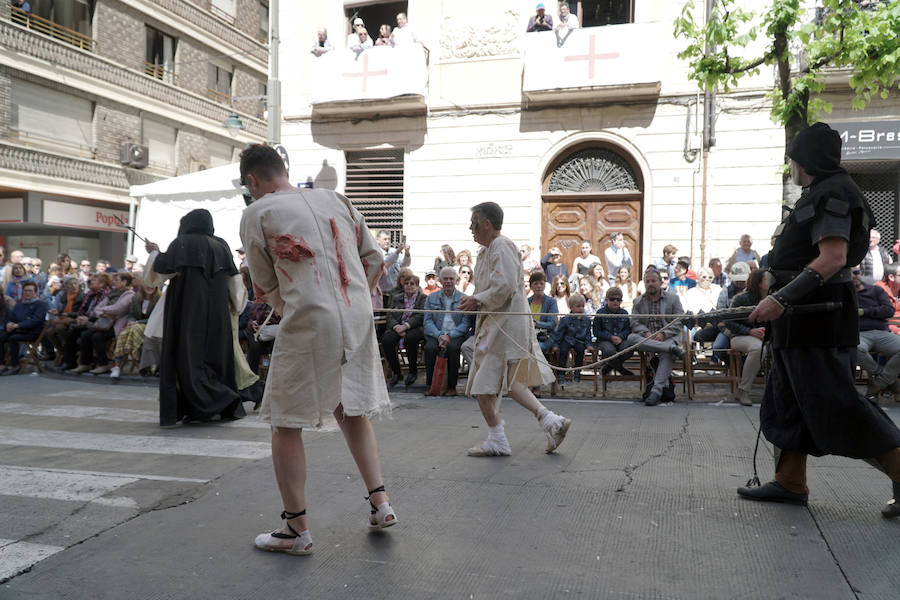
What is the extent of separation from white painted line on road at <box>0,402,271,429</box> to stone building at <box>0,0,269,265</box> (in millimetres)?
13831

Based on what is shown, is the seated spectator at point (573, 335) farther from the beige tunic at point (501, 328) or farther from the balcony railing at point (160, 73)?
the balcony railing at point (160, 73)

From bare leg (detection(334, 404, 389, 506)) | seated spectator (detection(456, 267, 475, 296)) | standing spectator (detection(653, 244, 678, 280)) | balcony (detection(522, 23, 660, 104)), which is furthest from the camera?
balcony (detection(522, 23, 660, 104))

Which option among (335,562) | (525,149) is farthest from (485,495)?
(525,149)

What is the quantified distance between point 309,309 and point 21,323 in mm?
10562

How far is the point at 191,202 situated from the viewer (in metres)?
14.4

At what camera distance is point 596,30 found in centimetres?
1427

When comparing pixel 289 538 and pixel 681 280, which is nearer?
pixel 289 538

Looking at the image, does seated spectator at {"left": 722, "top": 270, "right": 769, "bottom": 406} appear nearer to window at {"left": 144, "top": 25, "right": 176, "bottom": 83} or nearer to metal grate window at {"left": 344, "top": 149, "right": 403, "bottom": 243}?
metal grate window at {"left": 344, "top": 149, "right": 403, "bottom": 243}

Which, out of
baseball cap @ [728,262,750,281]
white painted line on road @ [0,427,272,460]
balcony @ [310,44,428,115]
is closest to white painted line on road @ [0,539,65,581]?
white painted line on road @ [0,427,272,460]

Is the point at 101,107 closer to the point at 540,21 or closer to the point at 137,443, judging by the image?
the point at 540,21

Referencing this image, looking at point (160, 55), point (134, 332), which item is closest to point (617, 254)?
point (134, 332)

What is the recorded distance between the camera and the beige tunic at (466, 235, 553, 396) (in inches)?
215

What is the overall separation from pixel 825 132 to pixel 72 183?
24597mm

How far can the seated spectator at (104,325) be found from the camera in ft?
36.6
